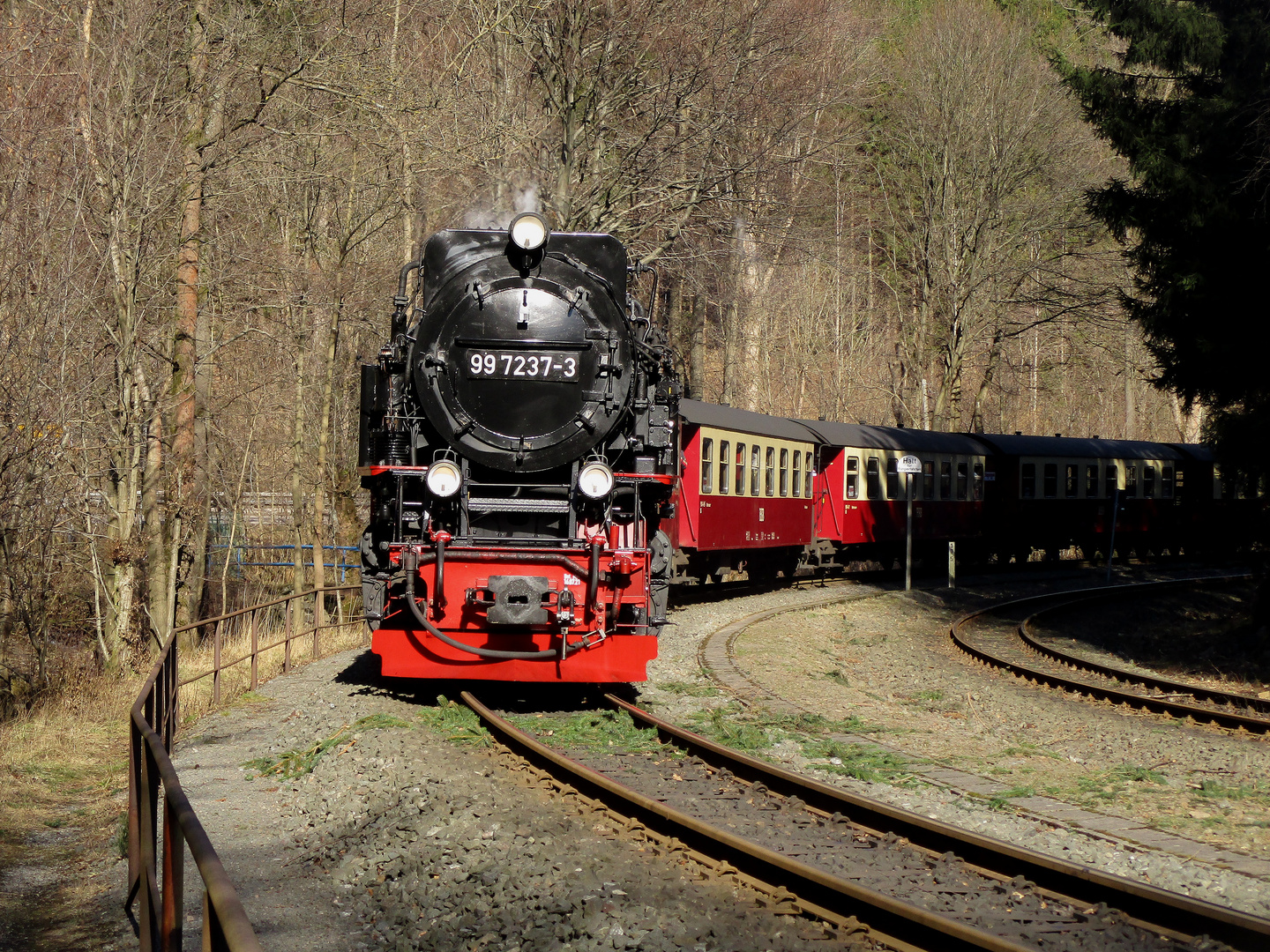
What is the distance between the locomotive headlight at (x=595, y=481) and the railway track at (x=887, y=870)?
6.90ft

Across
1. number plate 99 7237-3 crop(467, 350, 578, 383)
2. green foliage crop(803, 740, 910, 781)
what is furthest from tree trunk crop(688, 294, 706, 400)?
green foliage crop(803, 740, 910, 781)

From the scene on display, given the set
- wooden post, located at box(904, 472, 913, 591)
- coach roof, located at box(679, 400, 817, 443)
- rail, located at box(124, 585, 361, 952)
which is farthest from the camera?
wooden post, located at box(904, 472, 913, 591)

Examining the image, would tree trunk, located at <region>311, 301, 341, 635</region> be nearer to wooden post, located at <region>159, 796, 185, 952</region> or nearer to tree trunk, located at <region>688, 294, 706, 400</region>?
tree trunk, located at <region>688, 294, 706, 400</region>

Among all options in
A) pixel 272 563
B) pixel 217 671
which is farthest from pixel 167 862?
pixel 272 563

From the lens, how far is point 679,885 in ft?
18.2

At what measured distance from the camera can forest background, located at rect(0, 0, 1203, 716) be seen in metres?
13.0

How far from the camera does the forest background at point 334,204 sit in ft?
42.6

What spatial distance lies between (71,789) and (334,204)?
521 inches

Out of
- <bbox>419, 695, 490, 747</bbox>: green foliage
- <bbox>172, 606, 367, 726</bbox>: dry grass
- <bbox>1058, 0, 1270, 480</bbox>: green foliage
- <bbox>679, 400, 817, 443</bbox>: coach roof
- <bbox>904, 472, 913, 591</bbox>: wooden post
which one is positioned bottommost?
<bbox>172, 606, 367, 726</bbox>: dry grass

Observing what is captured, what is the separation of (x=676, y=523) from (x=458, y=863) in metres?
11.5

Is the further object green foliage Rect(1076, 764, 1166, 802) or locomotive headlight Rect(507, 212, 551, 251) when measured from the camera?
locomotive headlight Rect(507, 212, 551, 251)

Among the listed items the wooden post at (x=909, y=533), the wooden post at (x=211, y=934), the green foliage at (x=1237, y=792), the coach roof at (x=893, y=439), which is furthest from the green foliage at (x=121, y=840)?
the coach roof at (x=893, y=439)

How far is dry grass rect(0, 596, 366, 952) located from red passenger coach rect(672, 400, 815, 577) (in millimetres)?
6108

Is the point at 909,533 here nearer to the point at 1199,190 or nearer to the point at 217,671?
the point at 1199,190
